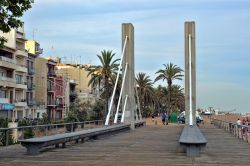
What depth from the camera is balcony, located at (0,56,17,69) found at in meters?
72.7

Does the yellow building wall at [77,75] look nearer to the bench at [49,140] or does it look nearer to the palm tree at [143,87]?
the palm tree at [143,87]

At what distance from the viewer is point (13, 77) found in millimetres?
79062

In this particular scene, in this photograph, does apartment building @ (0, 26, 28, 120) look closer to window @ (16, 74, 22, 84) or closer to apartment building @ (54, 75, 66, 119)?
window @ (16, 74, 22, 84)

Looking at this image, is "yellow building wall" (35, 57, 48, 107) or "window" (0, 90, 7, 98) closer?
"window" (0, 90, 7, 98)

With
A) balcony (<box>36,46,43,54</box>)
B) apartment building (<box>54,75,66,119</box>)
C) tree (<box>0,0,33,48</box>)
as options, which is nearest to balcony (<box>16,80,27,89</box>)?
balcony (<box>36,46,43,54</box>)

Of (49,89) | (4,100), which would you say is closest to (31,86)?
(49,89)

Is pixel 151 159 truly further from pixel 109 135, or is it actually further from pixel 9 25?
pixel 109 135

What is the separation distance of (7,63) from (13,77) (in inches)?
177

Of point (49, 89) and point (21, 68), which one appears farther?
point (49, 89)

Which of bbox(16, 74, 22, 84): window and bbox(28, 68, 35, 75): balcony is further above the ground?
bbox(28, 68, 35, 75): balcony

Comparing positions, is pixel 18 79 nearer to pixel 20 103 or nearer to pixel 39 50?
pixel 20 103

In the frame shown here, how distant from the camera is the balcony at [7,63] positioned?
7266cm

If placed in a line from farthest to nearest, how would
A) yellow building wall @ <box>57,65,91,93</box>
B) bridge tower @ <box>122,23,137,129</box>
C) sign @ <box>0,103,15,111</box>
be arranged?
1. yellow building wall @ <box>57,65,91,93</box>
2. sign @ <box>0,103,15,111</box>
3. bridge tower @ <box>122,23,137,129</box>

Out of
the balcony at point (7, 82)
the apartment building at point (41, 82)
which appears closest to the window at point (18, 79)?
the balcony at point (7, 82)
